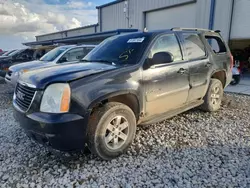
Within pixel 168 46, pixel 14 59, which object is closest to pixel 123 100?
pixel 168 46

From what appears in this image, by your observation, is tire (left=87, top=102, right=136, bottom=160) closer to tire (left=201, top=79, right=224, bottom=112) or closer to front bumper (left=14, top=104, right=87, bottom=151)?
front bumper (left=14, top=104, right=87, bottom=151)

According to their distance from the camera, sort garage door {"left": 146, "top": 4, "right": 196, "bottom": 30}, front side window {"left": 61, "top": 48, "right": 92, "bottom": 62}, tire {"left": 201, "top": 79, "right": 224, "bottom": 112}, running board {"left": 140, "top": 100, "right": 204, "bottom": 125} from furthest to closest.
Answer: garage door {"left": 146, "top": 4, "right": 196, "bottom": 30}
front side window {"left": 61, "top": 48, "right": 92, "bottom": 62}
tire {"left": 201, "top": 79, "right": 224, "bottom": 112}
running board {"left": 140, "top": 100, "right": 204, "bottom": 125}

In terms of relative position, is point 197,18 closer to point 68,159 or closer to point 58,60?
point 58,60

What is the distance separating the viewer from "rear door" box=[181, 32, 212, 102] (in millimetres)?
4109

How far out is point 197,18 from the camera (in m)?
12.7

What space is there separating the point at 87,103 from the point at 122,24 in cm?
1777

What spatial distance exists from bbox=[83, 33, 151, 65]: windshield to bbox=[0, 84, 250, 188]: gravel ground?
1442 mm

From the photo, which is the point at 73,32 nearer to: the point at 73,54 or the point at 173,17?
the point at 173,17

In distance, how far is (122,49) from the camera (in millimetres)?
3691

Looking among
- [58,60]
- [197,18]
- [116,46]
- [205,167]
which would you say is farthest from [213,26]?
[205,167]

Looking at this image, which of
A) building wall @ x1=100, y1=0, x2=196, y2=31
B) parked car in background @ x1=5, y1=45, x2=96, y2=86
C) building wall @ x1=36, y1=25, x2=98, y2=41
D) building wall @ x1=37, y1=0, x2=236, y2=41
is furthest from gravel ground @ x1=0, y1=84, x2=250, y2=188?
building wall @ x1=36, y1=25, x2=98, y2=41

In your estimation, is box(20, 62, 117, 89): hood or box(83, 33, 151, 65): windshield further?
box(83, 33, 151, 65): windshield

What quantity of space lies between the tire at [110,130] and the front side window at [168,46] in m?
1.19

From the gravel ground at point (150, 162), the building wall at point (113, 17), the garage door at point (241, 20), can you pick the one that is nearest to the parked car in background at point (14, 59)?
the gravel ground at point (150, 162)
